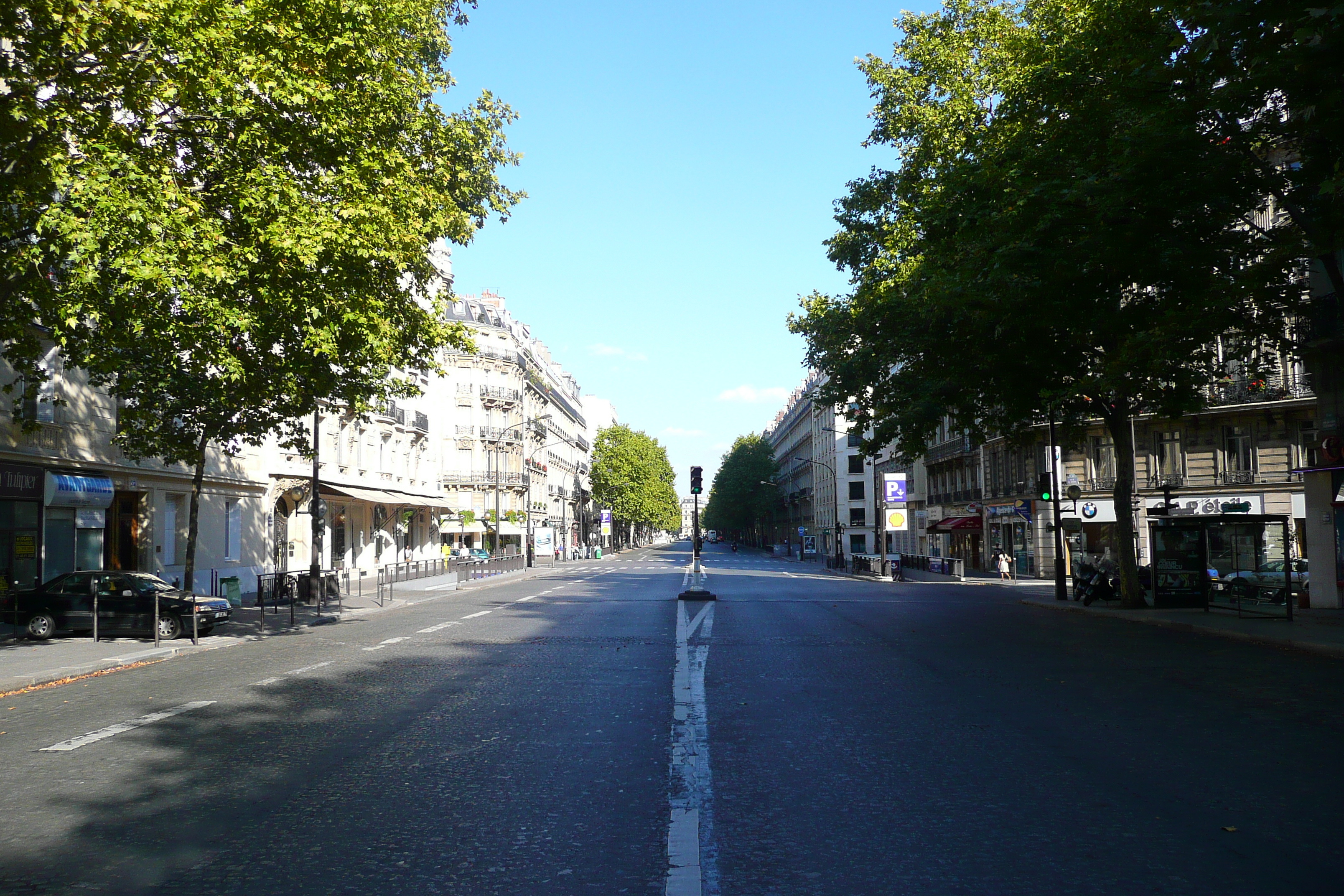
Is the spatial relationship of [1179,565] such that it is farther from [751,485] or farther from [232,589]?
[751,485]

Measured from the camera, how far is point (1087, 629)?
20.5 metres

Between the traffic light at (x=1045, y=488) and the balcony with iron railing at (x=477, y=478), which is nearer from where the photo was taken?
the traffic light at (x=1045, y=488)

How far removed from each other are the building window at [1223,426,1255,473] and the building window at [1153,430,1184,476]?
1.72m

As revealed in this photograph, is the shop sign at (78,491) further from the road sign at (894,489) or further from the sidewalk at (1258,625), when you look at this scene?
the road sign at (894,489)

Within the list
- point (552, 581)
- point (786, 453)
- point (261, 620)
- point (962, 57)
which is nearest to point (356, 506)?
point (552, 581)

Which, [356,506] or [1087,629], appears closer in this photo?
[1087,629]

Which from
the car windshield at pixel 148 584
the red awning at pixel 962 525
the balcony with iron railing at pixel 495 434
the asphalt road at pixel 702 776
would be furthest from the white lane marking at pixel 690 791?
the balcony with iron railing at pixel 495 434

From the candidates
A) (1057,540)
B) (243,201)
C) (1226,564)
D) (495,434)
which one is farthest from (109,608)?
(495,434)

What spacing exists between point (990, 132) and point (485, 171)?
11.2m

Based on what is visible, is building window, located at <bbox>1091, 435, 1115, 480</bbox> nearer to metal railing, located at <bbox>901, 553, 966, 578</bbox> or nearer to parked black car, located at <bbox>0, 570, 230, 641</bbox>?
metal railing, located at <bbox>901, 553, 966, 578</bbox>

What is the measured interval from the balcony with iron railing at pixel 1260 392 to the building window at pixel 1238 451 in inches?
56.7

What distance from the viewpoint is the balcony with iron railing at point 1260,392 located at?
39594mm

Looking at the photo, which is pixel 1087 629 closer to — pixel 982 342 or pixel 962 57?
pixel 982 342

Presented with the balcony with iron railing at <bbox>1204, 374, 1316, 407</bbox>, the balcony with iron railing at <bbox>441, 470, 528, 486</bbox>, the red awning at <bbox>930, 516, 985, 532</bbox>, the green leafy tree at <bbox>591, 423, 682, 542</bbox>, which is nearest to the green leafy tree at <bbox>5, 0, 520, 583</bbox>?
the balcony with iron railing at <bbox>1204, 374, 1316, 407</bbox>
